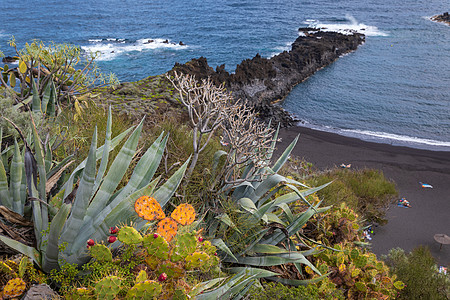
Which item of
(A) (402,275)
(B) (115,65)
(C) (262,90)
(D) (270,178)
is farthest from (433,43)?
(D) (270,178)

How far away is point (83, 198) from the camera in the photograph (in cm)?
216

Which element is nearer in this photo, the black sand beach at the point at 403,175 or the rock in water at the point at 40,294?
the rock in water at the point at 40,294

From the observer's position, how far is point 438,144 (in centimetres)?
1878

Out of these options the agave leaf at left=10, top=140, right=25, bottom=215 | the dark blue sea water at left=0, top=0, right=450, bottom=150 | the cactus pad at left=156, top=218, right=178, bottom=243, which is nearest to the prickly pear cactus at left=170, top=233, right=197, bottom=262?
the cactus pad at left=156, top=218, right=178, bottom=243

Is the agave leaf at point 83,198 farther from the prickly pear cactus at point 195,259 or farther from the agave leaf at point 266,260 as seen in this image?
the agave leaf at point 266,260

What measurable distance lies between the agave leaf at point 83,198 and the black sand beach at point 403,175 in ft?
29.0

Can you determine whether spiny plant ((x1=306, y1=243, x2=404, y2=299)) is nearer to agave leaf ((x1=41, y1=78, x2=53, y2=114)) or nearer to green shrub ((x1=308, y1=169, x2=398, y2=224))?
agave leaf ((x1=41, y1=78, x2=53, y2=114))

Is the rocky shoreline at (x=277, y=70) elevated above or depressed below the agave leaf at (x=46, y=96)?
below

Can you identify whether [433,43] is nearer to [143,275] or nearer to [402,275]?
[402,275]

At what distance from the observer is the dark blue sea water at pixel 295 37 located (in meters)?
22.3

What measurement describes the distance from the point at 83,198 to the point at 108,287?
687 mm

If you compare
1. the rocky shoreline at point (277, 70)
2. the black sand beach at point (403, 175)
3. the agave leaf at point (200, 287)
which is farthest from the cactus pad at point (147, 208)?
the rocky shoreline at point (277, 70)

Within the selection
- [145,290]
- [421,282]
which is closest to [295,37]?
[421,282]

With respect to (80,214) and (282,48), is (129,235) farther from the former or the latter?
(282,48)
